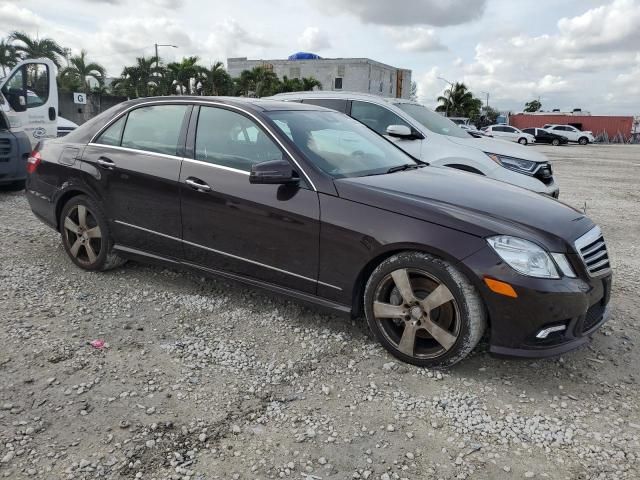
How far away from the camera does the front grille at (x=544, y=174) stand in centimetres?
719

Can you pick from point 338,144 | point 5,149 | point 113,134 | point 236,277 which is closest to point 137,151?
point 113,134

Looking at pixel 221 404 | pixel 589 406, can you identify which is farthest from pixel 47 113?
pixel 589 406

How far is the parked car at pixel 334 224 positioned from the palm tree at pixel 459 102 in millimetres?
63385

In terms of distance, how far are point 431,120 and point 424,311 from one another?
5.10 m

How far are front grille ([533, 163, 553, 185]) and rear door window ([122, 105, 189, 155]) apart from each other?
194 inches

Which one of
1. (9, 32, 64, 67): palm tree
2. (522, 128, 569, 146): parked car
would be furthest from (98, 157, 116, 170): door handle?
(522, 128, 569, 146): parked car

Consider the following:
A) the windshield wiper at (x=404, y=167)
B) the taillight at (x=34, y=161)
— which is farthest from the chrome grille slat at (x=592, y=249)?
the taillight at (x=34, y=161)

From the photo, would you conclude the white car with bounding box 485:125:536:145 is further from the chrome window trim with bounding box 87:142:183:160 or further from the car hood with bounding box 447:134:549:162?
the chrome window trim with bounding box 87:142:183:160

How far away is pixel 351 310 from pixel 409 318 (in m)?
0.40

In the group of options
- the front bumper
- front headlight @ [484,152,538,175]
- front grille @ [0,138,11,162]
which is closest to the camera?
the front bumper

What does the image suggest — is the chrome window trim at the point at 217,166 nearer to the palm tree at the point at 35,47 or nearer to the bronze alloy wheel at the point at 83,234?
the bronze alloy wheel at the point at 83,234

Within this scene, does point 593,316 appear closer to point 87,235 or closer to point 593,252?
point 593,252

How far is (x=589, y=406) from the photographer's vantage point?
118 inches

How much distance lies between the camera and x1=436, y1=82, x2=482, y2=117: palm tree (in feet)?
211
